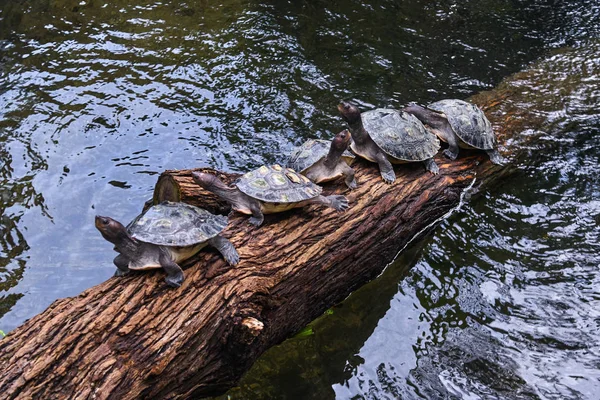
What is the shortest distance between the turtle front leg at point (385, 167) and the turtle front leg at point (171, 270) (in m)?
2.10

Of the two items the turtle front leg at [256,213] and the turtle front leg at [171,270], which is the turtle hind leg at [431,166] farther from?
the turtle front leg at [171,270]

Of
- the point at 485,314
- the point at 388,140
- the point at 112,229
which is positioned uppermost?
the point at 112,229

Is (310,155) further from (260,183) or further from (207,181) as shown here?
(207,181)

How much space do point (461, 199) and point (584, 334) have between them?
5.72 ft

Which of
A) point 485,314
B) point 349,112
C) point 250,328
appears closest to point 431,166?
point 349,112

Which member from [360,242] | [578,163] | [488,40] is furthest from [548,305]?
[488,40]

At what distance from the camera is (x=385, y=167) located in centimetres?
456

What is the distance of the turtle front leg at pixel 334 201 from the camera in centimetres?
403

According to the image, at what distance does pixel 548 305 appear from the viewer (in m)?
4.45

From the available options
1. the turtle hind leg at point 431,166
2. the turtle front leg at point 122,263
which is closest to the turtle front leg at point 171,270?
the turtle front leg at point 122,263

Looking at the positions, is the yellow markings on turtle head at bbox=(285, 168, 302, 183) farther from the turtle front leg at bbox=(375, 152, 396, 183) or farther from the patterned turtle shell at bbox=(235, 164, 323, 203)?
the turtle front leg at bbox=(375, 152, 396, 183)

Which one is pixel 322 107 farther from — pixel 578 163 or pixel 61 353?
pixel 61 353

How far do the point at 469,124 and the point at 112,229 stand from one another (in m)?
3.48

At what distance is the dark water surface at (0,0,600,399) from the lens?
412 centimetres
